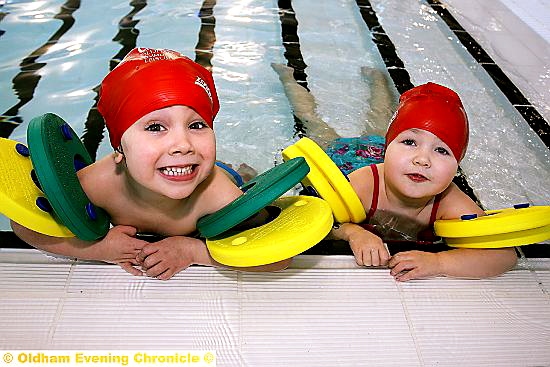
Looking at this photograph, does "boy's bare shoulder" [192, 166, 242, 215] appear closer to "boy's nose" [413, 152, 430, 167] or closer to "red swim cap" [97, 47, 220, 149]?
"red swim cap" [97, 47, 220, 149]

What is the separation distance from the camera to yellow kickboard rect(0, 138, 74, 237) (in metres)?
1.91

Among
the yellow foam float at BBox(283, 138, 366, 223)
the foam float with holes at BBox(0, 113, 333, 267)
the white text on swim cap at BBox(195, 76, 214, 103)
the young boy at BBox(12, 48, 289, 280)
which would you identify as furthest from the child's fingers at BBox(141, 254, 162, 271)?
the yellow foam float at BBox(283, 138, 366, 223)

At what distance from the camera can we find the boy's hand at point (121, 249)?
6.97 feet

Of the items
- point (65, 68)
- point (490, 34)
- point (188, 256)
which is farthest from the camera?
point (490, 34)

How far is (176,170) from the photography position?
1932mm

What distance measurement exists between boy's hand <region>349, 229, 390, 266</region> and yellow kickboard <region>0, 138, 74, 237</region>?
42.0 inches

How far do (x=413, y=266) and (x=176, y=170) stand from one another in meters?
0.96

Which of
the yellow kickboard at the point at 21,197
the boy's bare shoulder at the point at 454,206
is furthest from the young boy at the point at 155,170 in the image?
the boy's bare shoulder at the point at 454,206

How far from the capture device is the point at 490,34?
5.08 metres

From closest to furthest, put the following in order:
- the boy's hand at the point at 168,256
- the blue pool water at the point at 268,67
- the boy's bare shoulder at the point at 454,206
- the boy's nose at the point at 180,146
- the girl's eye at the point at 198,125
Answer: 1. the boy's nose at the point at 180,146
2. the girl's eye at the point at 198,125
3. the boy's hand at the point at 168,256
4. the boy's bare shoulder at the point at 454,206
5. the blue pool water at the point at 268,67

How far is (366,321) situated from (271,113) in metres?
2.11

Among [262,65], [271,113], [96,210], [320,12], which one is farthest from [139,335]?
[320,12]

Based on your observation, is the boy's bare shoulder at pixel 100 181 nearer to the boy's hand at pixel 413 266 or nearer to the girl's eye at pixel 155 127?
the girl's eye at pixel 155 127

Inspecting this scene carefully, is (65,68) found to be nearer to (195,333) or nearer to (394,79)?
(394,79)
